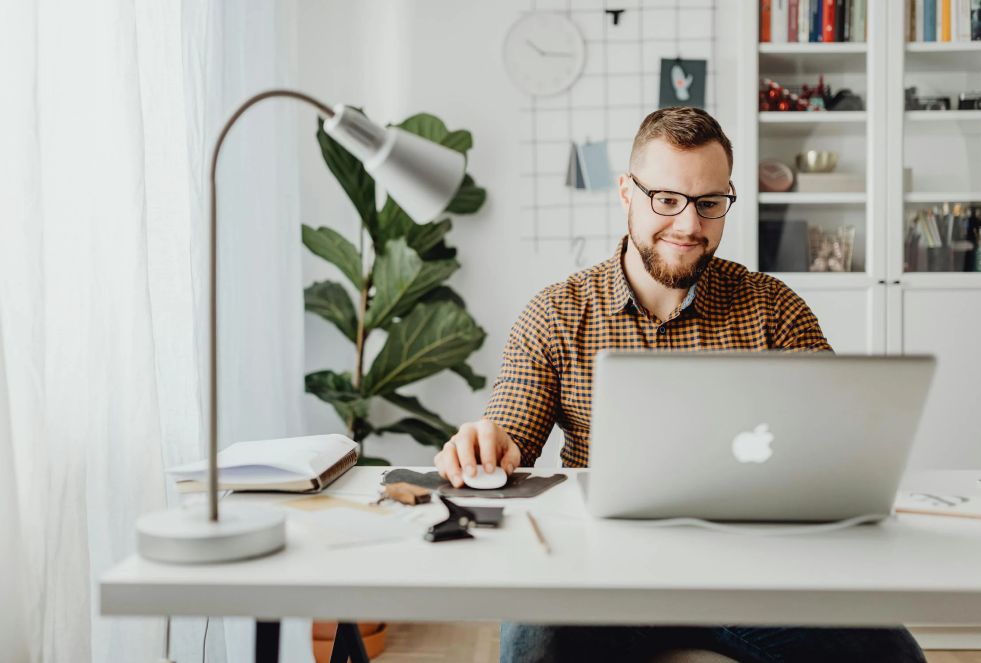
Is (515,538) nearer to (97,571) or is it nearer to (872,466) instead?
(872,466)

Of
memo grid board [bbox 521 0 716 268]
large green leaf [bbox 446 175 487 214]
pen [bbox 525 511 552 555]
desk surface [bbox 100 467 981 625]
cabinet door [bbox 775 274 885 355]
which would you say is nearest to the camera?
desk surface [bbox 100 467 981 625]

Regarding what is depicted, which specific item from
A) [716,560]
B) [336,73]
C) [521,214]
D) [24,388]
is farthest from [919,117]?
[24,388]

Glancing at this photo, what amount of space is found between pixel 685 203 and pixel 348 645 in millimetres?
1005

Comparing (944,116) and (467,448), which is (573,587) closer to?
(467,448)

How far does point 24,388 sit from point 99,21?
2.15ft

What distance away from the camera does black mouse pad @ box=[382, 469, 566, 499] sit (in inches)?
42.0

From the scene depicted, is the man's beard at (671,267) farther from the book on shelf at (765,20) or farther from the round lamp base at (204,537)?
the book on shelf at (765,20)

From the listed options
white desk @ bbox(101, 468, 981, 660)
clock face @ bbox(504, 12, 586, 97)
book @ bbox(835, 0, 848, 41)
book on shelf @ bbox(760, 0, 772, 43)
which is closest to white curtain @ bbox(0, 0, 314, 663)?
white desk @ bbox(101, 468, 981, 660)

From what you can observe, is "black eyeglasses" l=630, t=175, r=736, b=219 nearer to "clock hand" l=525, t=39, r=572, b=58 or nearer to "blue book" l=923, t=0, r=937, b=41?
"clock hand" l=525, t=39, r=572, b=58

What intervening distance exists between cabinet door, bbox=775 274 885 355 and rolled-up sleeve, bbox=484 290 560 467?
131 cm

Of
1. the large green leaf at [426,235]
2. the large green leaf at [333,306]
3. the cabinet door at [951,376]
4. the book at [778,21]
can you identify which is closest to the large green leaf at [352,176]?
the large green leaf at [426,235]

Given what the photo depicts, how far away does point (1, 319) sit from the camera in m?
1.14

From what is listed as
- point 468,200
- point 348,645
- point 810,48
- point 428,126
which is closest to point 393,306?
point 468,200

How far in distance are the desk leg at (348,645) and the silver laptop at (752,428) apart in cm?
57
